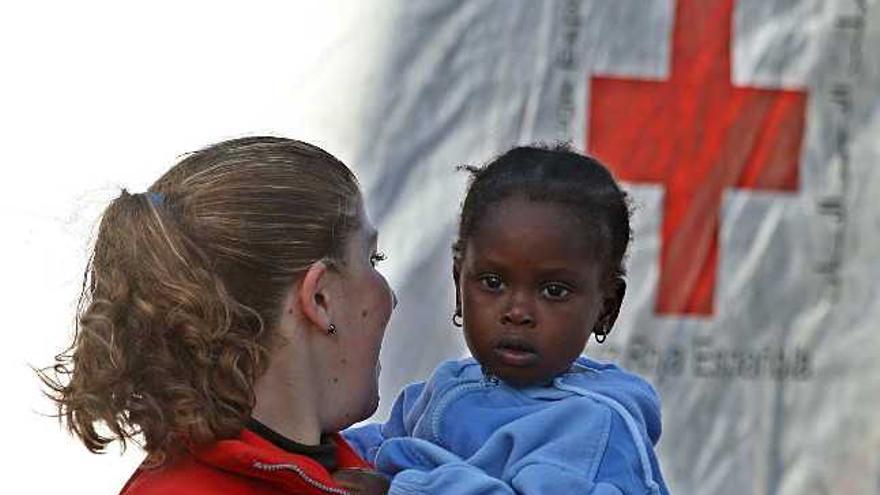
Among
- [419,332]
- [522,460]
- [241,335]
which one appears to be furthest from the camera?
[419,332]

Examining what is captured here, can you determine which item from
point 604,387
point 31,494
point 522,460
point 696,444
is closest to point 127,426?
point 522,460

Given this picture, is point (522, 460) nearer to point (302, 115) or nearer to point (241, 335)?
point (241, 335)

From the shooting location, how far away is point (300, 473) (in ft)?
5.61

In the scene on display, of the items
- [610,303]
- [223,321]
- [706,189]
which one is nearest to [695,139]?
[706,189]

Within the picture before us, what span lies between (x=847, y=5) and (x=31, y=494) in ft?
5.84

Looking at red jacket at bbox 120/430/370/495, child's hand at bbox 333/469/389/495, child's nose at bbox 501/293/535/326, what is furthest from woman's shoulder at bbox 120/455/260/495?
child's nose at bbox 501/293/535/326

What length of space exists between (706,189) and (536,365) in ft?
4.88

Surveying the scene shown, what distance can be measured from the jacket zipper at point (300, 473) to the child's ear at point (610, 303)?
1.34 ft

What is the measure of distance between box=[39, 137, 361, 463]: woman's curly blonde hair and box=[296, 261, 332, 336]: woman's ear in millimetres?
12

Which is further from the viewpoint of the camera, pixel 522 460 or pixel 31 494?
pixel 31 494

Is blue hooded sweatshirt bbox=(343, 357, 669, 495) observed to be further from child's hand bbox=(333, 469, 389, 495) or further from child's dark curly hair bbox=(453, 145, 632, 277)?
child's dark curly hair bbox=(453, 145, 632, 277)

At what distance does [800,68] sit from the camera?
335 centimetres

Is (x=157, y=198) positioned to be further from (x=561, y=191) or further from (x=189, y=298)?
(x=561, y=191)

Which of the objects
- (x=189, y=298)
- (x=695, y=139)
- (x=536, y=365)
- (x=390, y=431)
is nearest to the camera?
(x=189, y=298)
